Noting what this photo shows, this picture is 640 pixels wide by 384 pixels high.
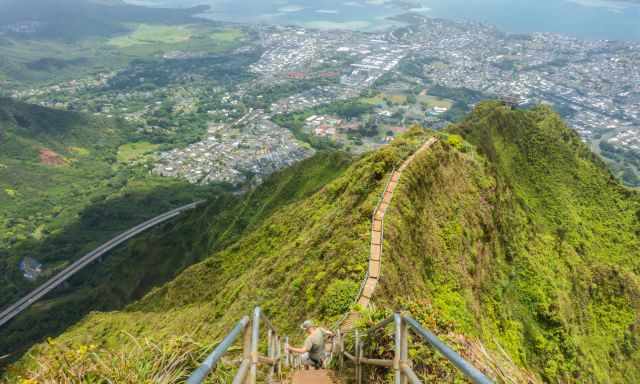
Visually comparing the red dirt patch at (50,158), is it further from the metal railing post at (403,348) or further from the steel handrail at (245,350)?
the metal railing post at (403,348)

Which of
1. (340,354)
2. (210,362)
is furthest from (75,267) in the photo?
(210,362)

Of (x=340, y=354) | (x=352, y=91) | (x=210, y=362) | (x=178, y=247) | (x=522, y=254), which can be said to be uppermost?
(x=210, y=362)

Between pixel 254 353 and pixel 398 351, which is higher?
pixel 254 353

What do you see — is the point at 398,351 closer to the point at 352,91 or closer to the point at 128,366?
the point at 128,366

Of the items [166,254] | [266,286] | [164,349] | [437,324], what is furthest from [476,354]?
[166,254]

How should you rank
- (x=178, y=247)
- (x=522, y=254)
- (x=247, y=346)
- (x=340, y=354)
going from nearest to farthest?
(x=247, y=346), (x=340, y=354), (x=522, y=254), (x=178, y=247)

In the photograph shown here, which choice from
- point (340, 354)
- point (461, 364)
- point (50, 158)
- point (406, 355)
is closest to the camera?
point (461, 364)

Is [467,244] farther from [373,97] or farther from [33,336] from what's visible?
[373,97]

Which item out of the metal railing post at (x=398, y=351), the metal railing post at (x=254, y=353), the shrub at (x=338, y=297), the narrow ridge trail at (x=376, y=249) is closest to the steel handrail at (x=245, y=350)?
the metal railing post at (x=254, y=353)
